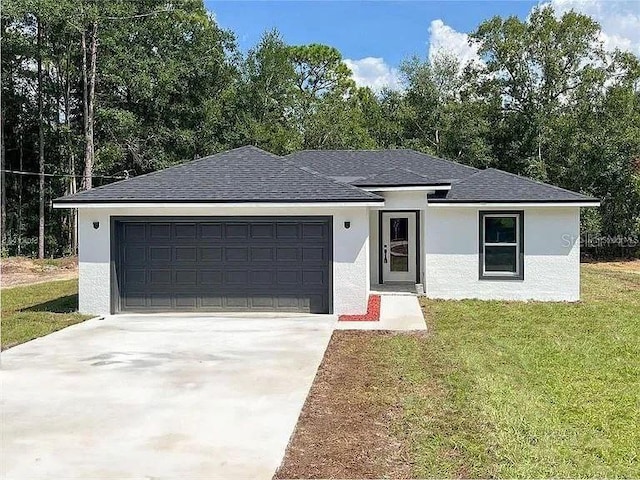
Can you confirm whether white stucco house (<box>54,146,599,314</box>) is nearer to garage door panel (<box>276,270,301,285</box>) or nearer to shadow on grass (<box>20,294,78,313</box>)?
garage door panel (<box>276,270,301,285</box>)

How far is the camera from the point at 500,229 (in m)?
14.5

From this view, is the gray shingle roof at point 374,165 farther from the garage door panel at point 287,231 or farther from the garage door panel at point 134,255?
the garage door panel at point 134,255

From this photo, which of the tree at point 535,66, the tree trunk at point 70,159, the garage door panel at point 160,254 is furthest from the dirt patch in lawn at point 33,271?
the tree at point 535,66

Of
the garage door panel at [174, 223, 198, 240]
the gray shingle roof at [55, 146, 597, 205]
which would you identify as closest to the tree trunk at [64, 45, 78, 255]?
the gray shingle roof at [55, 146, 597, 205]

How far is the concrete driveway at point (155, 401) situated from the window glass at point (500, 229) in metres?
5.92

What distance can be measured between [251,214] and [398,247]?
17.6 ft

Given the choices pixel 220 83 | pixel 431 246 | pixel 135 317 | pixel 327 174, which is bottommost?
pixel 135 317

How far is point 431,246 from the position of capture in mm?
14664

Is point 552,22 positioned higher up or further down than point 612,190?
higher up

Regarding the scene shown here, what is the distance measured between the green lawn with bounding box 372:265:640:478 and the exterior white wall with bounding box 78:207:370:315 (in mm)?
1714

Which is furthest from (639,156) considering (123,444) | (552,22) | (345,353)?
(123,444)

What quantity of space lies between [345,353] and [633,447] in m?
4.36

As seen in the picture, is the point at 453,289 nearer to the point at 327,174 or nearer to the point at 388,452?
the point at 327,174

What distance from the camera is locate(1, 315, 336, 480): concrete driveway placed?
4.68 m
